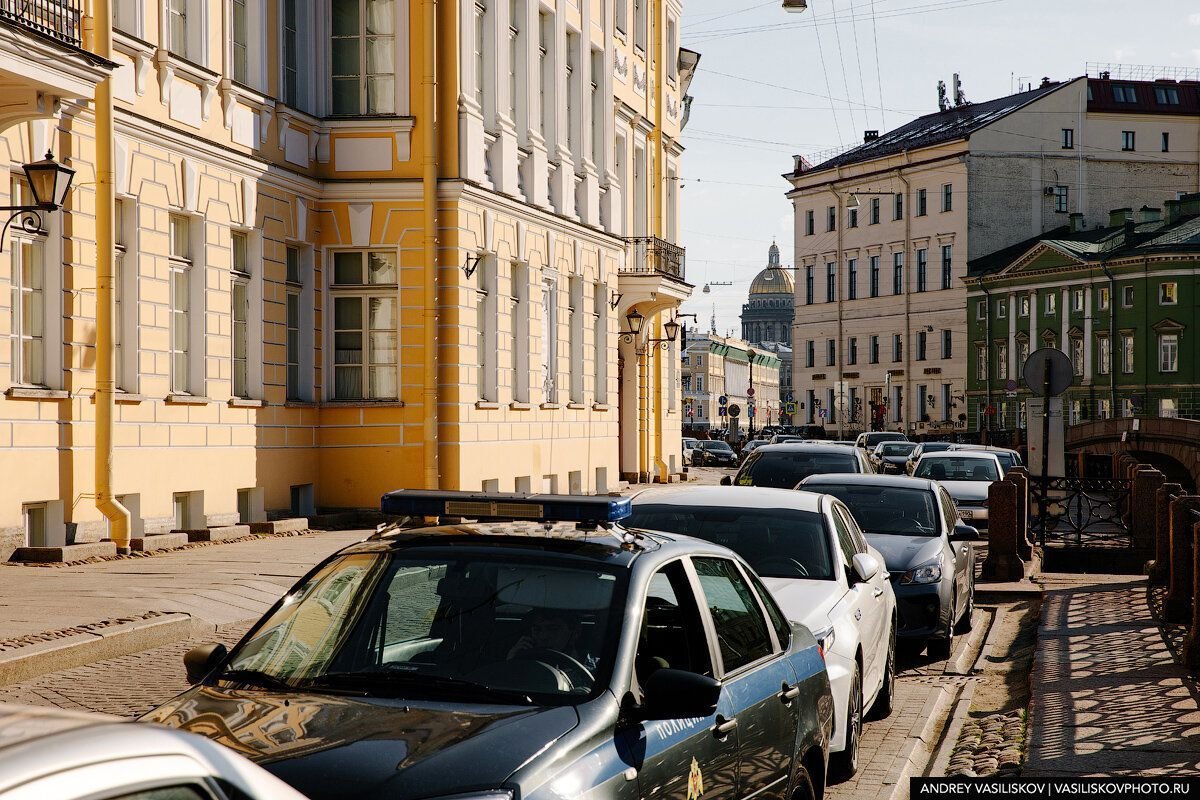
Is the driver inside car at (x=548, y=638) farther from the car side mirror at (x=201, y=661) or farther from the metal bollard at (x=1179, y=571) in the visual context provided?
the metal bollard at (x=1179, y=571)

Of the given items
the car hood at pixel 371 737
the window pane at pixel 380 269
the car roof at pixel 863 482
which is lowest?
the car hood at pixel 371 737

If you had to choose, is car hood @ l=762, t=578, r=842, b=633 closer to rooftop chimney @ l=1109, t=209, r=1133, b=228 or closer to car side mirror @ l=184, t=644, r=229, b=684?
car side mirror @ l=184, t=644, r=229, b=684

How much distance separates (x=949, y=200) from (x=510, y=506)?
289ft

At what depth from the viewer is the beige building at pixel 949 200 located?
88750 mm

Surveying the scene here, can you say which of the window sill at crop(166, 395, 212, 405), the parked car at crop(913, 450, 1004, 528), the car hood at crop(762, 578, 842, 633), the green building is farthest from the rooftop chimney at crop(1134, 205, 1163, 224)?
the car hood at crop(762, 578, 842, 633)

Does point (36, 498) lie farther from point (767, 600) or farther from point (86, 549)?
point (767, 600)

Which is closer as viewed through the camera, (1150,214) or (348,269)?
(348,269)

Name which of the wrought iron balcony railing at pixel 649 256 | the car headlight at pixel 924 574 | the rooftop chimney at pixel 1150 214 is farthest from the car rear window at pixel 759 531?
the rooftop chimney at pixel 1150 214

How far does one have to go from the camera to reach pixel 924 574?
13.5 metres

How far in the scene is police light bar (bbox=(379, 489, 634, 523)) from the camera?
5.43 m

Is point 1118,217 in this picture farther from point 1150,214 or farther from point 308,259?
point 308,259

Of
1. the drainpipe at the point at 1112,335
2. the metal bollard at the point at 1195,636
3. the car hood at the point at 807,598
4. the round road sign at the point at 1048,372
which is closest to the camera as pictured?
the car hood at the point at 807,598

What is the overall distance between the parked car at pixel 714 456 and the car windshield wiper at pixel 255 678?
65911mm

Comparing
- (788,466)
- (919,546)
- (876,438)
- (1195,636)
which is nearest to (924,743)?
(1195,636)
